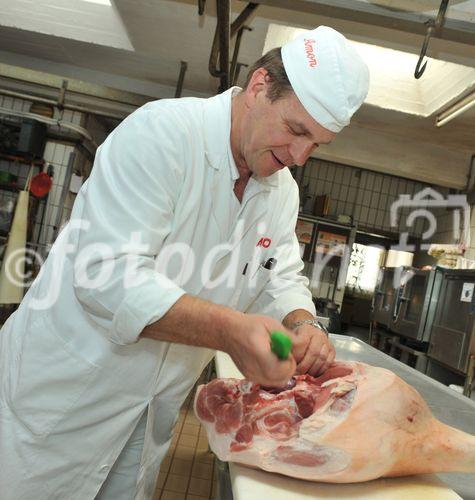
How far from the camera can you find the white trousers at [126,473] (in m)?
1.63

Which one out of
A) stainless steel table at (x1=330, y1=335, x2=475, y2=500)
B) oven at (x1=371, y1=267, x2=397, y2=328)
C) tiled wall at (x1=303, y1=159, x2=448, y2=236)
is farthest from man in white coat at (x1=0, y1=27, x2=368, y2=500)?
tiled wall at (x1=303, y1=159, x2=448, y2=236)

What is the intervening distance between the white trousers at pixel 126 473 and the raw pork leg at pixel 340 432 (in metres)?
0.37

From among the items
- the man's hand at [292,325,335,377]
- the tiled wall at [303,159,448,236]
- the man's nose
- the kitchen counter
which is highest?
the tiled wall at [303,159,448,236]

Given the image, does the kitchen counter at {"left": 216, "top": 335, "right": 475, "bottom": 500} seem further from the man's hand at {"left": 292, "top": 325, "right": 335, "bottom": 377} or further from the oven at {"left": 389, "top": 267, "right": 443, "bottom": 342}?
the oven at {"left": 389, "top": 267, "right": 443, "bottom": 342}

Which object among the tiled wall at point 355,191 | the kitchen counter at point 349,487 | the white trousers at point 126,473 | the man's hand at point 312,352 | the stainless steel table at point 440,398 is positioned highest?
the tiled wall at point 355,191

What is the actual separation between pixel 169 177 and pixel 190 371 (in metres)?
0.63

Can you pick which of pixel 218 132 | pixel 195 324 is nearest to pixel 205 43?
pixel 218 132

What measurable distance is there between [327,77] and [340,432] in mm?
862

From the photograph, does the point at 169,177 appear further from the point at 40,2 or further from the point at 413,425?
the point at 40,2

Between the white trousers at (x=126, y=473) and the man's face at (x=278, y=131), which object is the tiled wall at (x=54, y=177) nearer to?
the white trousers at (x=126, y=473)

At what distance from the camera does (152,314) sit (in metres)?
1.12

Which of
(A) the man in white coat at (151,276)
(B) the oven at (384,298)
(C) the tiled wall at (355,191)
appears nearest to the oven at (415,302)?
(B) the oven at (384,298)

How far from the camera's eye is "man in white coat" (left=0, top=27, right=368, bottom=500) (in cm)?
122

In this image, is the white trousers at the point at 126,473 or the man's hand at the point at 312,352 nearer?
the man's hand at the point at 312,352
